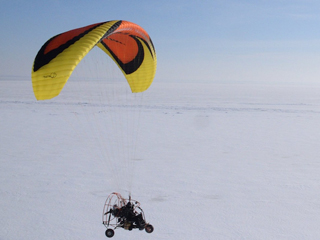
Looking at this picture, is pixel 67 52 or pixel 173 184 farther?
pixel 173 184

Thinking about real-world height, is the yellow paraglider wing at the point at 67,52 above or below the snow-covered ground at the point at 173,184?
above

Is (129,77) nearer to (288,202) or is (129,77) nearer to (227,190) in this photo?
(227,190)

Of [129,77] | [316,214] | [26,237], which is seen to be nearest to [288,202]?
[316,214]

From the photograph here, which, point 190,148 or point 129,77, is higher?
point 129,77

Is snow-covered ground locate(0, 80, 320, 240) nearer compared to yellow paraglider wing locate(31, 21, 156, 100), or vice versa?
yellow paraglider wing locate(31, 21, 156, 100)

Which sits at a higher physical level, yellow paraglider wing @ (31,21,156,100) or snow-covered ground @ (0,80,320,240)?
yellow paraglider wing @ (31,21,156,100)

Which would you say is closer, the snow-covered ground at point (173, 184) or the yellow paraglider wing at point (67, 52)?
the yellow paraglider wing at point (67, 52)

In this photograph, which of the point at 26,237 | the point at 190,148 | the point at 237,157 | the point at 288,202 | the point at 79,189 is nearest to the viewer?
the point at 26,237

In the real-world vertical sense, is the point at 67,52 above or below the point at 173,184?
above
